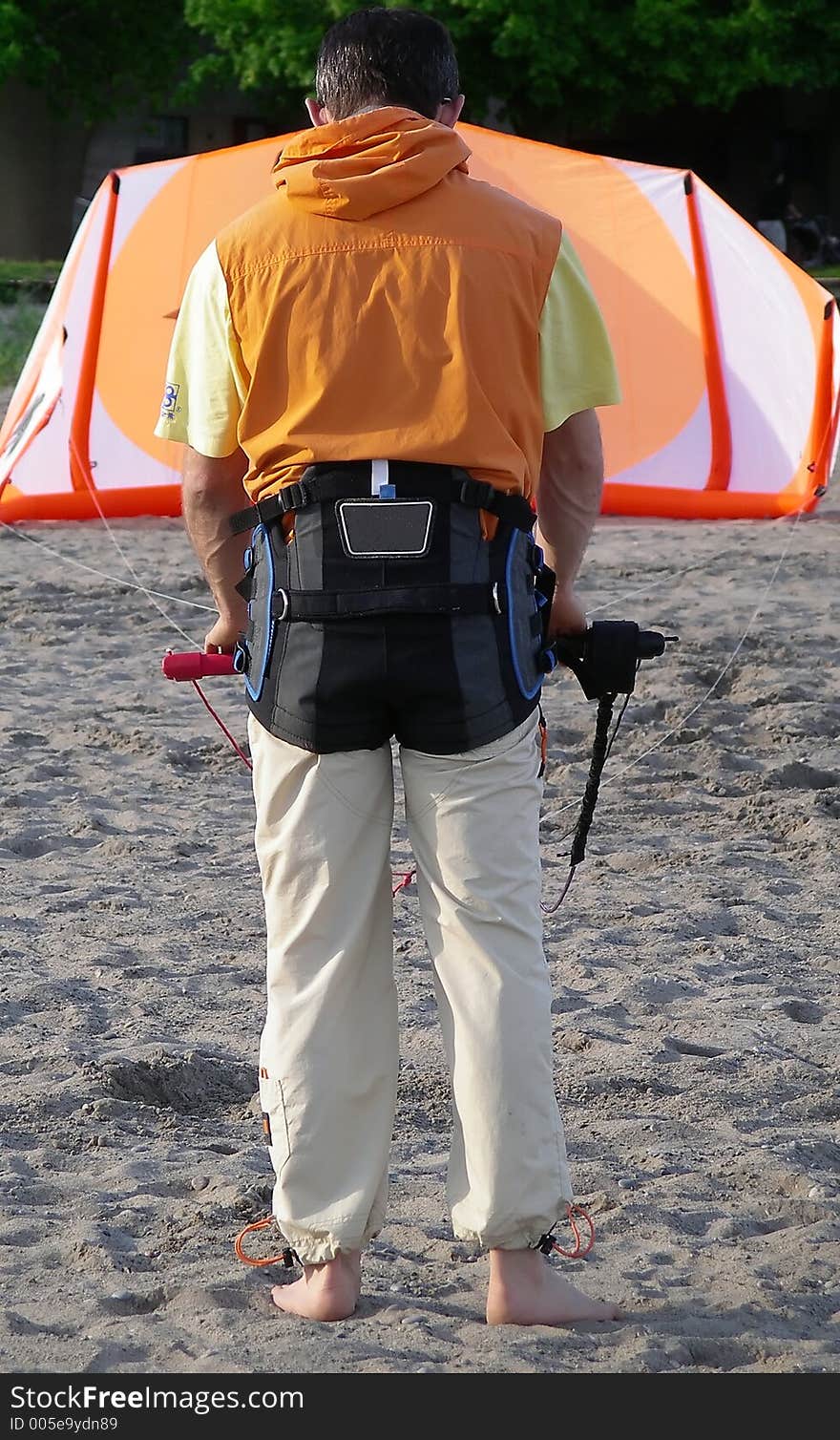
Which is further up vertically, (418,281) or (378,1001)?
(418,281)

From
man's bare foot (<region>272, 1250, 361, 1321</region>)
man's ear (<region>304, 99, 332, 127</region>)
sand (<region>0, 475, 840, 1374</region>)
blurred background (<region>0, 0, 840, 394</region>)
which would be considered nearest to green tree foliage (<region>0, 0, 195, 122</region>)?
blurred background (<region>0, 0, 840, 394</region>)

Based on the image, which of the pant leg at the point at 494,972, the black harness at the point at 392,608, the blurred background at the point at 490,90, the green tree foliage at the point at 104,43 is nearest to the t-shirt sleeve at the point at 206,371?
the black harness at the point at 392,608

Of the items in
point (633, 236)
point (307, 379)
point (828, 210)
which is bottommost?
point (828, 210)

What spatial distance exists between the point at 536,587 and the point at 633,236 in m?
6.09

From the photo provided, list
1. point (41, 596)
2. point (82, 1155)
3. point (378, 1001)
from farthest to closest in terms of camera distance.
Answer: point (41, 596) → point (82, 1155) → point (378, 1001)

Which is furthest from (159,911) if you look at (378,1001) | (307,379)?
(307,379)

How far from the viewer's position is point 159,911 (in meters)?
4.29

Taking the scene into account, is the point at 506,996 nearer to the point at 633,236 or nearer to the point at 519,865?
the point at 519,865

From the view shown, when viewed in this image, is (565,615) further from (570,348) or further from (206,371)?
(206,371)

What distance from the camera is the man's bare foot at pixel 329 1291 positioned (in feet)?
8.13

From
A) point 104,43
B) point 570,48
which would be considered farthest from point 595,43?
point 104,43

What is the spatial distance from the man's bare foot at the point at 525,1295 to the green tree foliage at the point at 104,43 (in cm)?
2323

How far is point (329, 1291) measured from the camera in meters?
2.48

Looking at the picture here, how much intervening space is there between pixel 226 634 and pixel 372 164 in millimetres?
722
